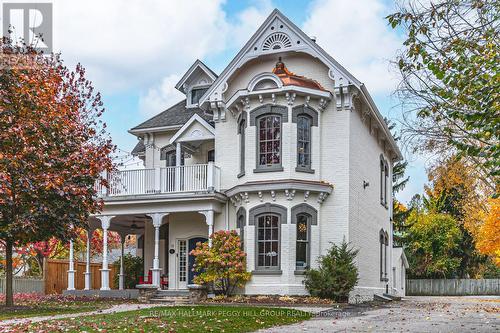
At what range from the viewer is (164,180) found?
2614cm

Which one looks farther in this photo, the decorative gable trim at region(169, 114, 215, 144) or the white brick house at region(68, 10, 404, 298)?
the decorative gable trim at region(169, 114, 215, 144)

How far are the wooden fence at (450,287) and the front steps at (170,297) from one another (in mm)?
28008

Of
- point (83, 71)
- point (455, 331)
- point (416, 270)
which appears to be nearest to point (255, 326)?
point (455, 331)

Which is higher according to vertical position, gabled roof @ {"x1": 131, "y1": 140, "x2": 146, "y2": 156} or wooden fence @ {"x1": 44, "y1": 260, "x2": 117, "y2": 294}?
gabled roof @ {"x1": 131, "y1": 140, "x2": 146, "y2": 156}

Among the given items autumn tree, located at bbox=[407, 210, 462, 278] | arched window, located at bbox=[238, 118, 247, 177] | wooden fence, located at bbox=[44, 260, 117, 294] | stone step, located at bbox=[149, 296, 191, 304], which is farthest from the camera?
autumn tree, located at bbox=[407, 210, 462, 278]

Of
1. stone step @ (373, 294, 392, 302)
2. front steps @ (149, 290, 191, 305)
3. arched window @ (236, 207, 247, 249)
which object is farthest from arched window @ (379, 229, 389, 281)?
front steps @ (149, 290, 191, 305)

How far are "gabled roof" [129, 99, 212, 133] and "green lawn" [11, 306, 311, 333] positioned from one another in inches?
474

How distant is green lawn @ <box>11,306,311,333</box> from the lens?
13271 mm

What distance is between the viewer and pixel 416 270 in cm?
4922

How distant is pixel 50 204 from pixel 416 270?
36079mm

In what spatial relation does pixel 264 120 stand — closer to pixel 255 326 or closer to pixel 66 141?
pixel 66 141

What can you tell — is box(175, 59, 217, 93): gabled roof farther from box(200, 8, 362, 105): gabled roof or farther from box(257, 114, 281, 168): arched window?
box(257, 114, 281, 168): arched window

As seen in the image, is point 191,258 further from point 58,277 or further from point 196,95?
point 58,277

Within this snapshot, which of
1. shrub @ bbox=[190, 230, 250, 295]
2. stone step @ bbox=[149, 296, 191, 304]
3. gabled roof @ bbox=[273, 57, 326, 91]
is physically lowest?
stone step @ bbox=[149, 296, 191, 304]
